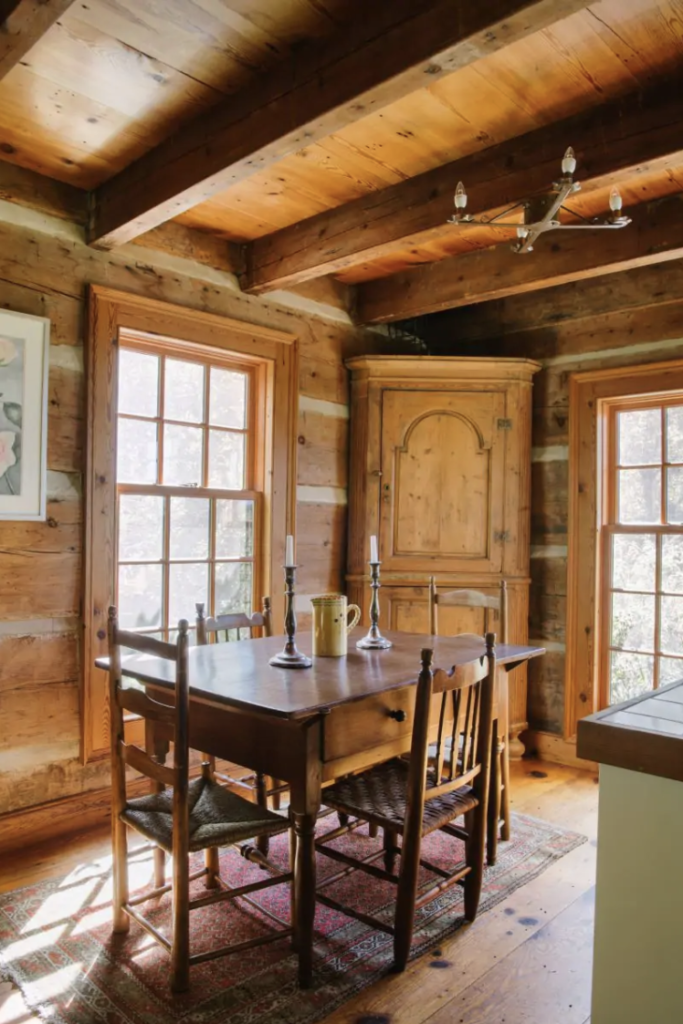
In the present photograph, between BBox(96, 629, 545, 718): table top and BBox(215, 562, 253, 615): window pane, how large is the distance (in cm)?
78

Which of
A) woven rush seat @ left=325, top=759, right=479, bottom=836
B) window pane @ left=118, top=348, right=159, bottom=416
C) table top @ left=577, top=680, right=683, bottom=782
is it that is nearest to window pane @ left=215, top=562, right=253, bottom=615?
window pane @ left=118, top=348, right=159, bottom=416

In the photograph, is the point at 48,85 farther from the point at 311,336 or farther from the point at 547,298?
the point at 547,298

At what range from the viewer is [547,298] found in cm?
430

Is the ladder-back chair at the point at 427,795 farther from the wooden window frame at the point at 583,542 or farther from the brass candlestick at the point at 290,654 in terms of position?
the wooden window frame at the point at 583,542

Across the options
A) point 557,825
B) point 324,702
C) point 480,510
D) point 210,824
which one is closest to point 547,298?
point 480,510

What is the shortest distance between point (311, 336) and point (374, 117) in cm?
166

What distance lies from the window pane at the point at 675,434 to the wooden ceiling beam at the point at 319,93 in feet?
8.32

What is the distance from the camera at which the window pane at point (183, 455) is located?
3568mm

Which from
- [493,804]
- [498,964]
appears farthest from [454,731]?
[498,964]

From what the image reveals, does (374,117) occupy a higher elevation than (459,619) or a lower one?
higher

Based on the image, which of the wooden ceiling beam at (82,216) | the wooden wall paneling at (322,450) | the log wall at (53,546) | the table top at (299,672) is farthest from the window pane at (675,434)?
the log wall at (53,546)

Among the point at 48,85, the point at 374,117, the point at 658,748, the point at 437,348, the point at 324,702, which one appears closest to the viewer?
the point at 658,748

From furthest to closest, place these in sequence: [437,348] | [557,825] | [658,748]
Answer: [437,348] → [557,825] → [658,748]

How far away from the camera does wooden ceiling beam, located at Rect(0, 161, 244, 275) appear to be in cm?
294
